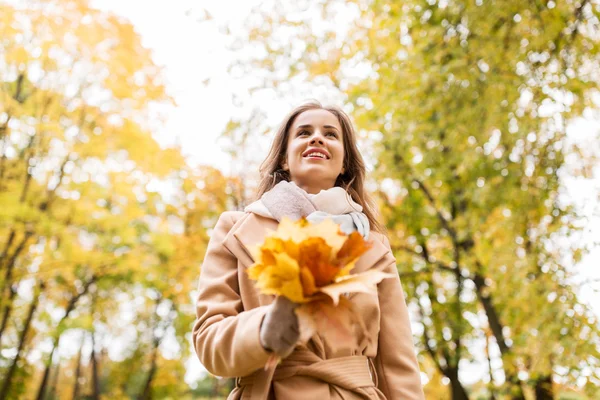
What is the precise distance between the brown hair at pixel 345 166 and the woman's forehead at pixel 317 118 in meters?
0.06

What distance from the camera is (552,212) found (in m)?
4.86

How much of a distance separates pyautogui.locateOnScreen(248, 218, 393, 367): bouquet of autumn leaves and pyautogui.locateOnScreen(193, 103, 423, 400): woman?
4.9 inches

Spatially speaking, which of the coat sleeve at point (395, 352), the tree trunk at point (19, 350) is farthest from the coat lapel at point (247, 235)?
the tree trunk at point (19, 350)

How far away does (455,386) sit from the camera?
8961 millimetres

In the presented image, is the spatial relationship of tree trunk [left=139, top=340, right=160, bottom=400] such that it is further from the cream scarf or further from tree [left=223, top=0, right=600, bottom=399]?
the cream scarf

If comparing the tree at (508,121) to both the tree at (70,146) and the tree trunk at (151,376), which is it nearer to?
the tree at (70,146)

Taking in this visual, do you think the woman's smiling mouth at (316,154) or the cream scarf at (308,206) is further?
the woman's smiling mouth at (316,154)

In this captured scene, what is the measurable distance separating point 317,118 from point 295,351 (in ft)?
3.23

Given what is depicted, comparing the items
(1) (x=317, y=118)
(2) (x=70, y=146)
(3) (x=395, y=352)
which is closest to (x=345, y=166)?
(1) (x=317, y=118)

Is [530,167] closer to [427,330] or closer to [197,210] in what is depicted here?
[427,330]

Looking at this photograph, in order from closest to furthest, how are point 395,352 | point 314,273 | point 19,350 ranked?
point 314,273 < point 395,352 < point 19,350

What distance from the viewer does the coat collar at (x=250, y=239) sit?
1.81m

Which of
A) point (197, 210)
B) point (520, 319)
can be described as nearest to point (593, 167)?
point (520, 319)

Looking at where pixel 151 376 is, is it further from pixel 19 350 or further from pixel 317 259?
pixel 317 259
